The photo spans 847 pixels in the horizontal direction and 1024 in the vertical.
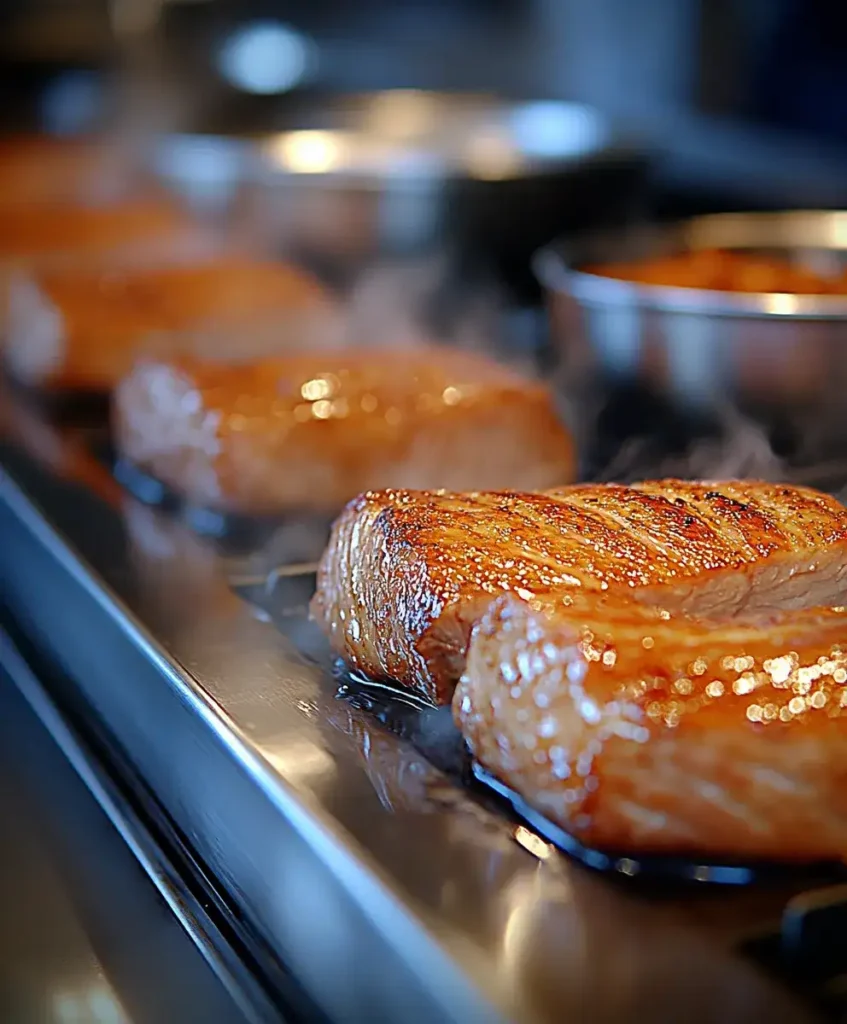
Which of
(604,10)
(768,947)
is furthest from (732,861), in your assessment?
(604,10)

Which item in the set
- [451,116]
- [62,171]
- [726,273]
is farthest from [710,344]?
[62,171]

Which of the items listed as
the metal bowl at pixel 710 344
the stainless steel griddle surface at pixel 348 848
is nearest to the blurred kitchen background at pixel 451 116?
the metal bowl at pixel 710 344

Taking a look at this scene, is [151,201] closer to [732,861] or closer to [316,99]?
[316,99]

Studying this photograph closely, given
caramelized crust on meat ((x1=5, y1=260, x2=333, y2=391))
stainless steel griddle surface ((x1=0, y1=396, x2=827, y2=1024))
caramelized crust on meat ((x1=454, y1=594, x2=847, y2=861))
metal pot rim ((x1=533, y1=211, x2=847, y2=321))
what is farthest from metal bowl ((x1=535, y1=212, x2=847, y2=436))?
caramelized crust on meat ((x1=454, y1=594, x2=847, y2=861))

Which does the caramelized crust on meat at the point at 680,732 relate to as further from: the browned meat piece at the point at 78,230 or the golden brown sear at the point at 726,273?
the browned meat piece at the point at 78,230

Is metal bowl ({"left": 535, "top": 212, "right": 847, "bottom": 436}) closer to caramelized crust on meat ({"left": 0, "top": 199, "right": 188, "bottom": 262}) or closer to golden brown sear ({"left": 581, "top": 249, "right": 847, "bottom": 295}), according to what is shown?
golden brown sear ({"left": 581, "top": 249, "right": 847, "bottom": 295})

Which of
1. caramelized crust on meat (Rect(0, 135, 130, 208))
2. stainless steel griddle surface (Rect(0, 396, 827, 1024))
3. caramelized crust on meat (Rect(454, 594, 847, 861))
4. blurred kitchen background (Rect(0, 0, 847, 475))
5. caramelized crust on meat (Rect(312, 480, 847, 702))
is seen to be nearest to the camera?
stainless steel griddle surface (Rect(0, 396, 827, 1024))
